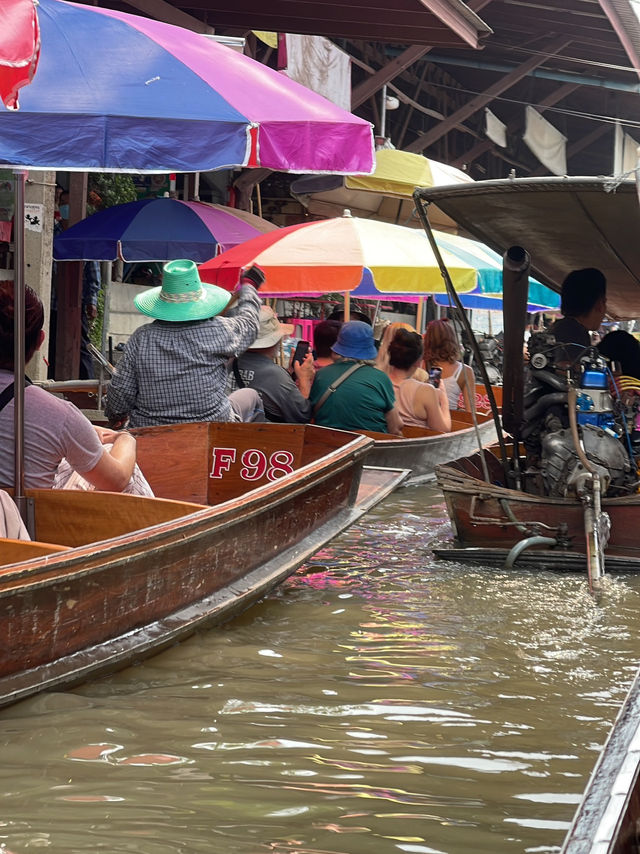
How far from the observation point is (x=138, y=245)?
990 cm

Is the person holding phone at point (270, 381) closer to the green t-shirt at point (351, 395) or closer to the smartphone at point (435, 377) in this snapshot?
the green t-shirt at point (351, 395)

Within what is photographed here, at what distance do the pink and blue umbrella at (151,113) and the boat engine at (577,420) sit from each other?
224 cm

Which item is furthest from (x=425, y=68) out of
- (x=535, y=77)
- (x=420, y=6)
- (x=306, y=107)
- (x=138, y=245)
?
(x=306, y=107)

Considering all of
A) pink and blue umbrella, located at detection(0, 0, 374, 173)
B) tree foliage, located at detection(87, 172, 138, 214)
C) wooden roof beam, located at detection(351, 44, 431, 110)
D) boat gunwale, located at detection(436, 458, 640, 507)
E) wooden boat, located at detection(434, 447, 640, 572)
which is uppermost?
wooden roof beam, located at detection(351, 44, 431, 110)

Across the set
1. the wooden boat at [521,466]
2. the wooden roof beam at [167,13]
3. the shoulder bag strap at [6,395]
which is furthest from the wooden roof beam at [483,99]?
the shoulder bag strap at [6,395]

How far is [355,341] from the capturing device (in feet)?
27.6

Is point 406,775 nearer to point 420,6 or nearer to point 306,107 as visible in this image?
point 306,107

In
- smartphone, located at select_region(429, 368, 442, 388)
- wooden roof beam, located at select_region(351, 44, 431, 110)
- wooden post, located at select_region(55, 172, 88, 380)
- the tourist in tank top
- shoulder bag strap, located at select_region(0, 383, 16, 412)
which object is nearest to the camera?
shoulder bag strap, located at select_region(0, 383, 16, 412)

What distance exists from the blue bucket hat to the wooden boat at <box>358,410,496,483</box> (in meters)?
0.69

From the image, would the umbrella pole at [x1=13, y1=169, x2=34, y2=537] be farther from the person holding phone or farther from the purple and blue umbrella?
the purple and blue umbrella

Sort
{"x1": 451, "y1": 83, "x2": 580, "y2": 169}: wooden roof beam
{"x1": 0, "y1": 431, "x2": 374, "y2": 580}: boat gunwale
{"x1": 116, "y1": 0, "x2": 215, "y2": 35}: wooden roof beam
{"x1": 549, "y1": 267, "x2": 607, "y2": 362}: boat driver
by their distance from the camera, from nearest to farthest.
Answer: {"x1": 0, "y1": 431, "x2": 374, "y2": 580}: boat gunwale < {"x1": 549, "y1": 267, "x2": 607, "y2": 362}: boat driver < {"x1": 116, "y1": 0, "x2": 215, "y2": 35}: wooden roof beam < {"x1": 451, "y1": 83, "x2": 580, "y2": 169}: wooden roof beam

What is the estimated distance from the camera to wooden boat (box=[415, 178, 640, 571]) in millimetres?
6238

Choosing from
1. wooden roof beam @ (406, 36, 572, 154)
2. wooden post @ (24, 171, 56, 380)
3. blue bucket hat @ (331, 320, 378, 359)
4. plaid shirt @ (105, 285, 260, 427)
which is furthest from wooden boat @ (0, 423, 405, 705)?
wooden roof beam @ (406, 36, 572, 154)

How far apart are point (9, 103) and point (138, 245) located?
6.51 metres
